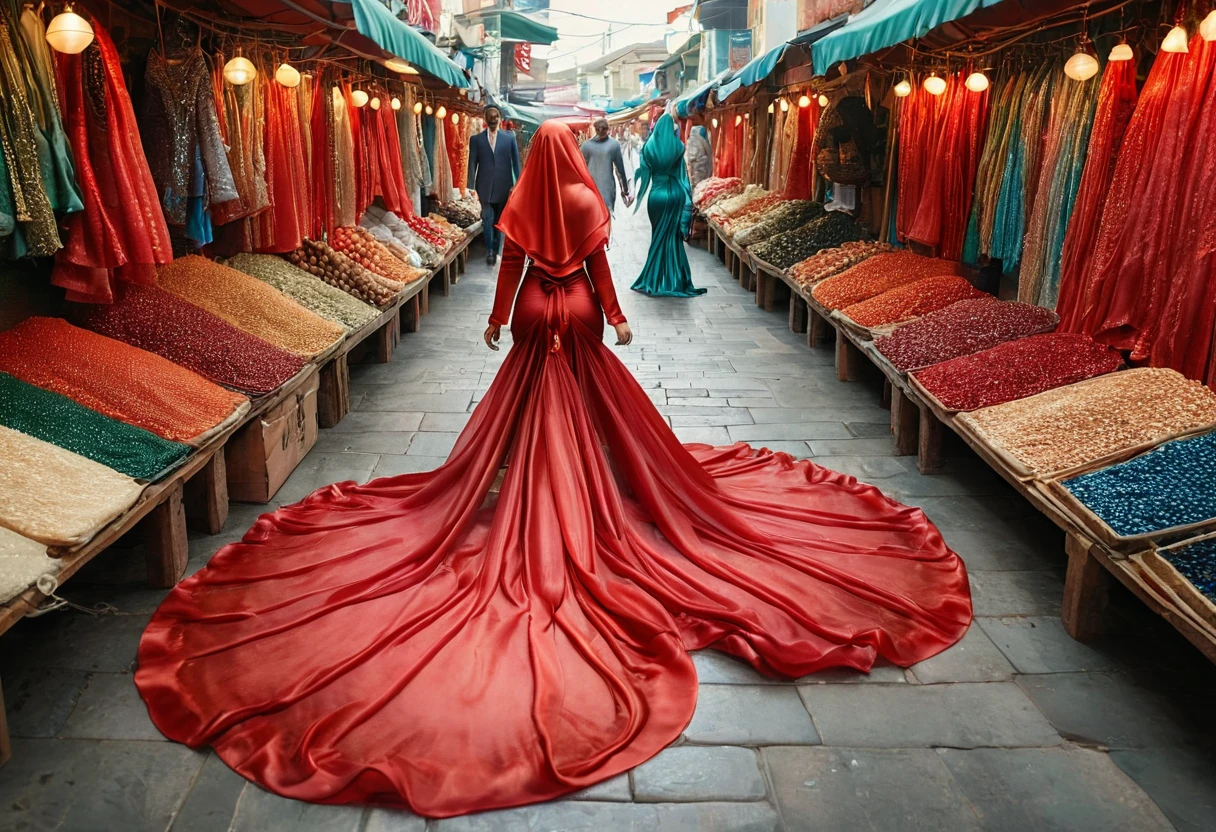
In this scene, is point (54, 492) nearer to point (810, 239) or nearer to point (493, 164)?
point (810, 239)

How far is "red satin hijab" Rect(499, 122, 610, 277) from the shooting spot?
4023mm

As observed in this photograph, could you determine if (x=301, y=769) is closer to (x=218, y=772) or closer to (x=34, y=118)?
(x=218, y=772)

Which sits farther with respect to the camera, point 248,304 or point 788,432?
point 788,432

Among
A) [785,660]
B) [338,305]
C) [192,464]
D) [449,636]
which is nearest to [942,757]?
[785,660]

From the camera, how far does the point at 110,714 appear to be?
3035 mm

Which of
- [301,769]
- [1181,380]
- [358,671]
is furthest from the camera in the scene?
[1181,380]

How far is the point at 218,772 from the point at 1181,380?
4.17 metres

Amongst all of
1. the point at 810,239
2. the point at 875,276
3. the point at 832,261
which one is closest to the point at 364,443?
the point at 875,276

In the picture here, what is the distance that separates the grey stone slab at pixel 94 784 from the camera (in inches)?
101

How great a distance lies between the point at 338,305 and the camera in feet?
22.5

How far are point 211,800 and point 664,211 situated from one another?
31.6 ft

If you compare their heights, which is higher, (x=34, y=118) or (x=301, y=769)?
(x=34, y=118)

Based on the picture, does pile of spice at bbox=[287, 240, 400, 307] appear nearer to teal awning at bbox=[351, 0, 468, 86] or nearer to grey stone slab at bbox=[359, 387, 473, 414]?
grey stone slab at bbox=[359, 387, 473, 414]

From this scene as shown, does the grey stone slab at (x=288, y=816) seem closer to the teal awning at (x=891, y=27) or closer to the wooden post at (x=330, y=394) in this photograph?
the wooden post at (x=330, y=394)
